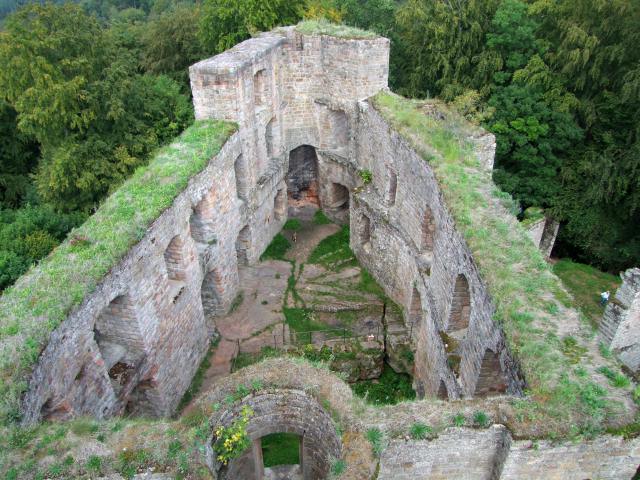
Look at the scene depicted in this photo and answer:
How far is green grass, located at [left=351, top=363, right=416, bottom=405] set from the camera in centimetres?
1394

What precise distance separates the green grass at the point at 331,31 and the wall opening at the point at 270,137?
9.89 ft

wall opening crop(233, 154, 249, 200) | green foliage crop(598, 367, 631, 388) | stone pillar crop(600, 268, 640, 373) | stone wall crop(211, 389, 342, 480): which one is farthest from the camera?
wall opening crop(233, 154, 249, 200)

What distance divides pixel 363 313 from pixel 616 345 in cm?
682

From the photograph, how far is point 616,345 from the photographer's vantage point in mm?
14664

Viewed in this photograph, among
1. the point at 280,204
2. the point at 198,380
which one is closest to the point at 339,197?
the point at 280,204

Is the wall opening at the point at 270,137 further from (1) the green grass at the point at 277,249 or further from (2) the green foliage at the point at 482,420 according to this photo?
(2) the green foliage at the point at 482,420

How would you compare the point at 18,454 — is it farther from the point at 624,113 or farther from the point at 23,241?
the point at 624,113

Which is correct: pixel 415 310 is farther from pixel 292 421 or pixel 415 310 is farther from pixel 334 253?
pixel 292 421

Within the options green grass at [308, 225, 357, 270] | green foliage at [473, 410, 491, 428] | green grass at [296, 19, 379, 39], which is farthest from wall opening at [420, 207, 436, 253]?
green grass at [296, 19, 379, 39]

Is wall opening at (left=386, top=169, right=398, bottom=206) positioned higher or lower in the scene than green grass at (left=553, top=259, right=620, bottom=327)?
higher

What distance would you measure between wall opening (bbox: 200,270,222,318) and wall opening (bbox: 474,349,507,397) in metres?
8.02

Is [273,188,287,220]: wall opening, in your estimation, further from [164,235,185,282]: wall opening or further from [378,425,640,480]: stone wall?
[378,425,640,480]: stone wall

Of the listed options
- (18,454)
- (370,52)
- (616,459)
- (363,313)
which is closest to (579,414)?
(616,459)

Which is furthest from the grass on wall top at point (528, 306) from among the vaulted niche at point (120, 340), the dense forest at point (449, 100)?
the vaulted niche at point (120, 340)
